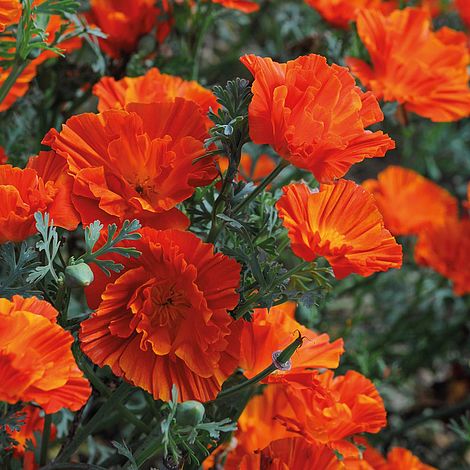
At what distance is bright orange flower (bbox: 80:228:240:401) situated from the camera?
2.74 feet

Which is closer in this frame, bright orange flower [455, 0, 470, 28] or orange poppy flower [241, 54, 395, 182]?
orange poppy flower [241, 54, 395, 182]

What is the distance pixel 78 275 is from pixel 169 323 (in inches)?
5.2

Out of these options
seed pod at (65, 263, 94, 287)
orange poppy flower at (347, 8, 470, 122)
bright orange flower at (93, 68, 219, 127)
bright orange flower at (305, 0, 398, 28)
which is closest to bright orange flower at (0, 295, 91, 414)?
seed pod at (65, 263, 94, 287)

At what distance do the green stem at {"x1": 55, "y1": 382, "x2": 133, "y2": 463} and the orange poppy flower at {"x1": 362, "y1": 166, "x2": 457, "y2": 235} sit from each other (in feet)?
2.82

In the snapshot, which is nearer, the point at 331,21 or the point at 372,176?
the point at 331,21

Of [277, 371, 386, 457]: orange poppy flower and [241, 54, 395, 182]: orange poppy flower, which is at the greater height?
[241, 54, 395, 182]: orange poppy flower

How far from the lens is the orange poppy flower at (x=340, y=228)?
0.82 m

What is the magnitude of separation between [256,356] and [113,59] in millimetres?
697

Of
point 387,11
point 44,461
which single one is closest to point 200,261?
point 44,461

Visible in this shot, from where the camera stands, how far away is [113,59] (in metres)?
1.44

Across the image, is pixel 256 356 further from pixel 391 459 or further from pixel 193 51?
pixel 193 51

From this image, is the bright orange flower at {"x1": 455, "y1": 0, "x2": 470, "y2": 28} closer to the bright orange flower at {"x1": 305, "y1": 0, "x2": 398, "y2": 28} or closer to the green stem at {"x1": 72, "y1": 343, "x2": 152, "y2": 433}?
the bright orange flower at {"x1": 305, "y1": 0, "x2": 398, "y2": 28}

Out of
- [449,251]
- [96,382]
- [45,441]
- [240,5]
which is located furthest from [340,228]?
[449,251]

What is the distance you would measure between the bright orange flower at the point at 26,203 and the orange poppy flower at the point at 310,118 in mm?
218
